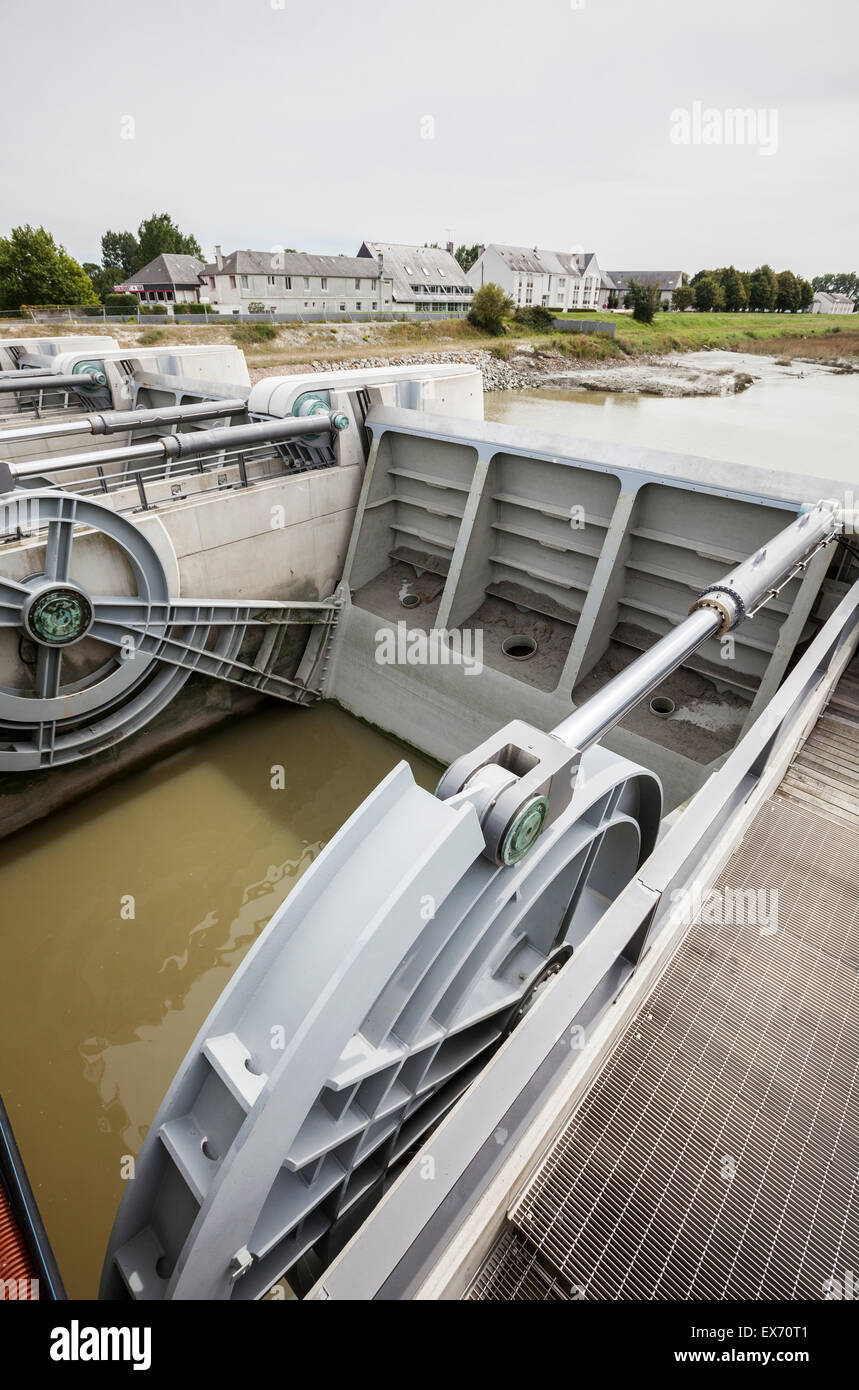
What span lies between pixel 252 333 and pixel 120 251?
57.4 meters

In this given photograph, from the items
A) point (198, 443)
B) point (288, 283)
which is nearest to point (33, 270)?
point (288, 283)

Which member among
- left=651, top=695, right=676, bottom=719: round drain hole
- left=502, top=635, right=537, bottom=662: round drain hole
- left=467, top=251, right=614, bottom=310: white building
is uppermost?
left=467, top=251, right=614, bottom=310: white building

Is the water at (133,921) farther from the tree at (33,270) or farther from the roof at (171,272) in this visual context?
the roof at (171,272)

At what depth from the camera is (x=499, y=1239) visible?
2.42 meters

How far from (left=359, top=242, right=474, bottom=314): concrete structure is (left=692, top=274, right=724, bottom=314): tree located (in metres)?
34.0

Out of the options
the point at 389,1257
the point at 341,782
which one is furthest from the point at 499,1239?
the point at 341,782

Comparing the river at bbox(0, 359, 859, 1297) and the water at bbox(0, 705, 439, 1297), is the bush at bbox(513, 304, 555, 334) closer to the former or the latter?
the river at bbox(0, 359, 859, 1297)

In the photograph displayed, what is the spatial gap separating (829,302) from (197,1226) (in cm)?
12195

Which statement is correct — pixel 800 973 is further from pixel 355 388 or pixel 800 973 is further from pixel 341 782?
pixel 355 388

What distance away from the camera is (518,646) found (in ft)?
32.2

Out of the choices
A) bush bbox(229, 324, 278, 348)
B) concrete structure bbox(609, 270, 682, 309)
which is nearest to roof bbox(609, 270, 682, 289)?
concrete structure bbox(609, 270, 682, 309)

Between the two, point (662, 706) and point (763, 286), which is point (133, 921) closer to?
point (662, 706)

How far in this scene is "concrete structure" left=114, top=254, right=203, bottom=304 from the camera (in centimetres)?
5206

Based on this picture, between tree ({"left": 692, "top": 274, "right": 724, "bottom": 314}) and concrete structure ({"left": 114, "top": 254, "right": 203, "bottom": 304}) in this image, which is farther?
tree ({"left": 692, "top": 274, "right": 724, "bottom": 314})
